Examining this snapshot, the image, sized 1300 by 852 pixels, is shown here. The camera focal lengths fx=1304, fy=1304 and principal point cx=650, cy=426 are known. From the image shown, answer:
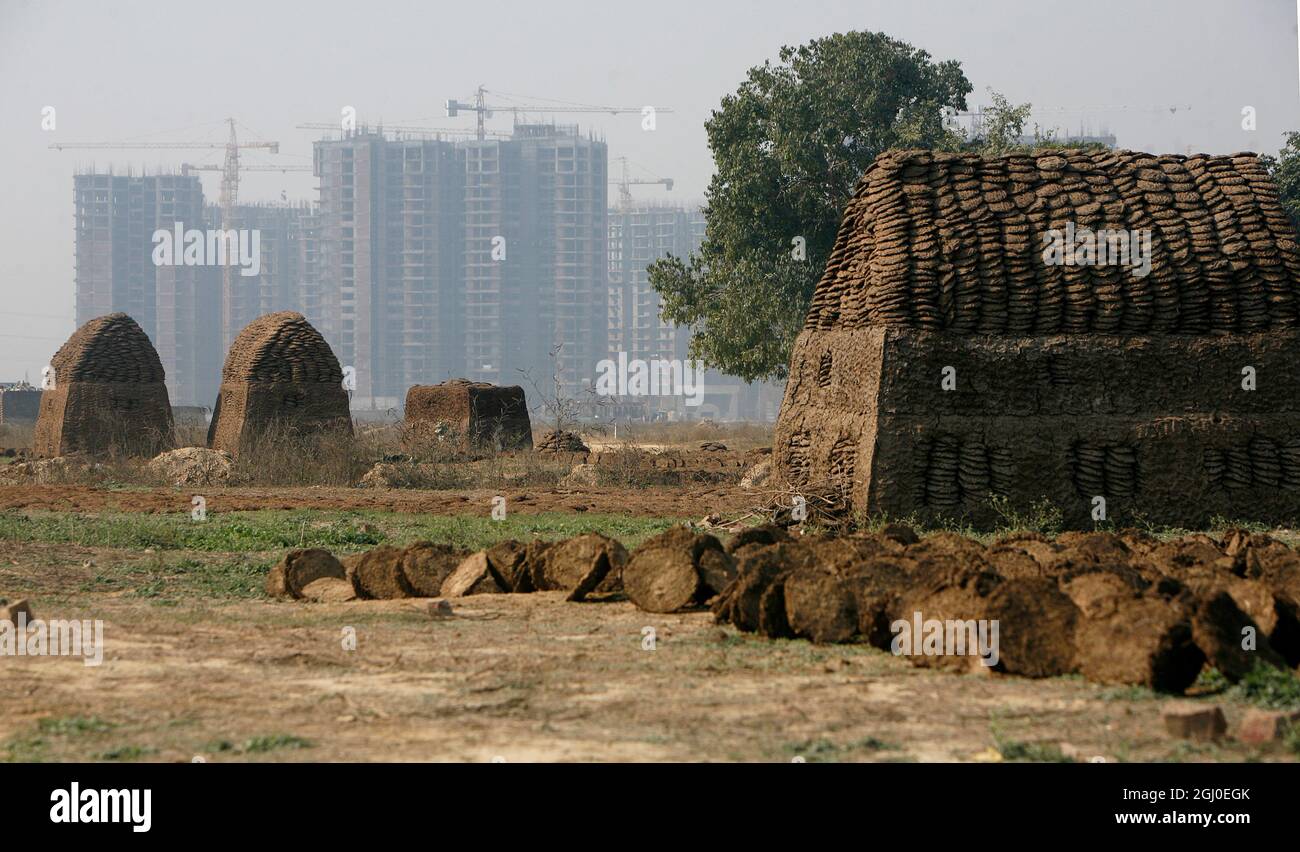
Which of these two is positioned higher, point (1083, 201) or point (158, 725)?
point (1083, 201)

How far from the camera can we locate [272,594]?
9.01m

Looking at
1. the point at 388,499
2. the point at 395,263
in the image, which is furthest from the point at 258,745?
the point at 395,263

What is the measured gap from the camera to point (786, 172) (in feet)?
91.8

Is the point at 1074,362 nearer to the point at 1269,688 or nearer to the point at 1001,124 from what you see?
the point at 1269,688

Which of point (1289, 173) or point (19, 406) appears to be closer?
point (1289, 173)

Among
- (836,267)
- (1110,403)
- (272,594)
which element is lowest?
(272,594)

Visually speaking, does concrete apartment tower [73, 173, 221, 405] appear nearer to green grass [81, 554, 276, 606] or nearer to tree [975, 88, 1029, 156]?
tree [975, 88, 1029, 156]

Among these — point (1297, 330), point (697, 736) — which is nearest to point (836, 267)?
point (1297, 330)

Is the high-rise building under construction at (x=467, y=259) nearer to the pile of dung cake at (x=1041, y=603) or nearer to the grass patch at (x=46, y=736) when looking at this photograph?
the pile of dung cake at (x=1041, y=603)

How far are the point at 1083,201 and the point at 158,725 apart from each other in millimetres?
9495

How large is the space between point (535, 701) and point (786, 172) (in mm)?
23867

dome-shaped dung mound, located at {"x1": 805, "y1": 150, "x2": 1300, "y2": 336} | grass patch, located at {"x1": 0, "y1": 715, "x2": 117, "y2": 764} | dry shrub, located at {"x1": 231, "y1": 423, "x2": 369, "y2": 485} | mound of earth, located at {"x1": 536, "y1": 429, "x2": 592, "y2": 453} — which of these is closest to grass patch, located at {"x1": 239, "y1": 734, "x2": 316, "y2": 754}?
grass patch, located at {"x1": 0, "y1": 715, "x2": 117, "y2": 764}

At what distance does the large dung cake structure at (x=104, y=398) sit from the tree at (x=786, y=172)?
445 inches
